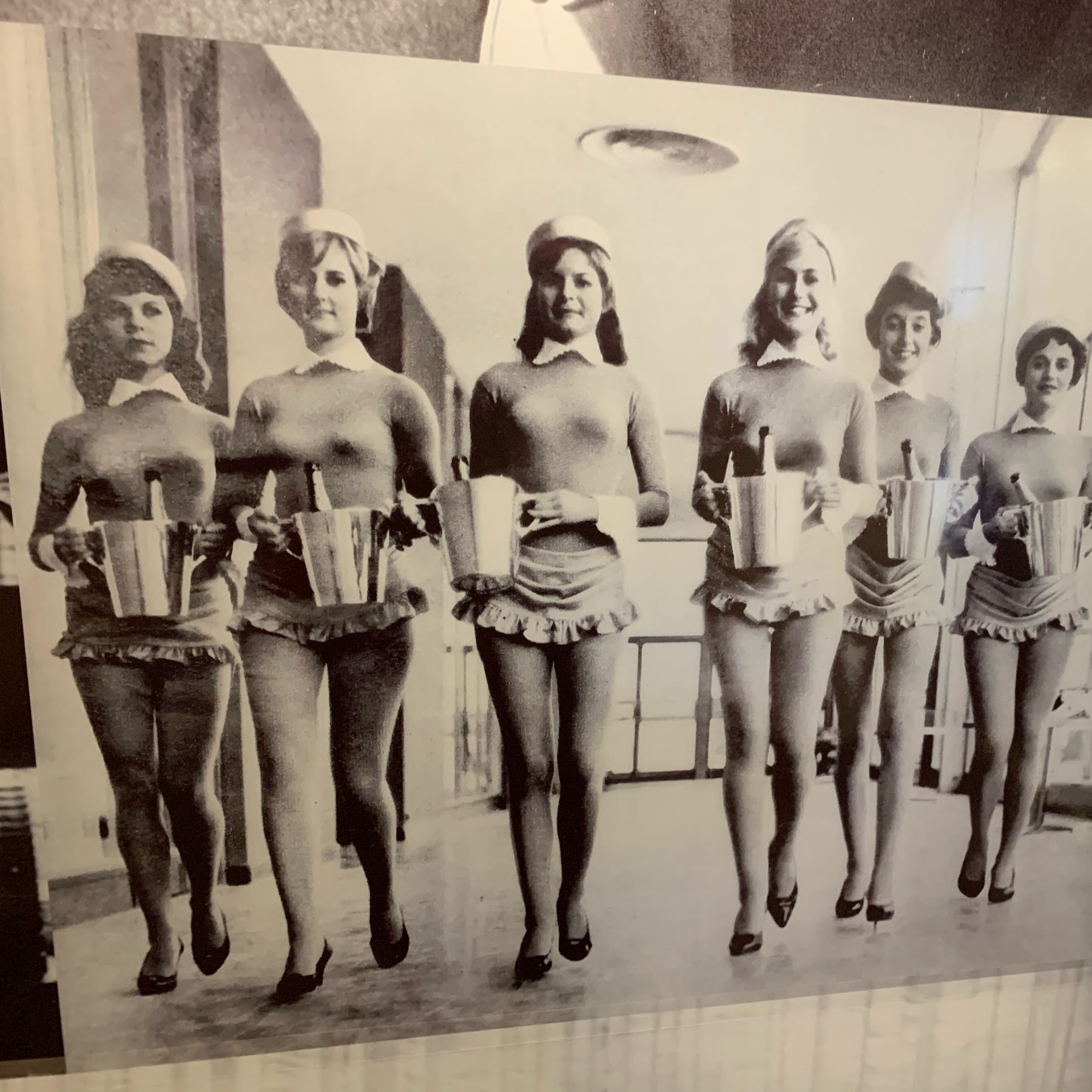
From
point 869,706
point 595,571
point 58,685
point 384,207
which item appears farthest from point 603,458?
point 58,685

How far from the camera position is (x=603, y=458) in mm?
779

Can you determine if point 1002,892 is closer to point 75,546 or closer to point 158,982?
point 158,982

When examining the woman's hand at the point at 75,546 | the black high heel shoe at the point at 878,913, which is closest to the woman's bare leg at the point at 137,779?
the woman's hand at the point at 75,546

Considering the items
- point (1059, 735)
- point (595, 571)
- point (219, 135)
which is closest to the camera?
point (219, 135)

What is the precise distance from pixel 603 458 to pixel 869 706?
421 mm

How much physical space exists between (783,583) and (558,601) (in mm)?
247

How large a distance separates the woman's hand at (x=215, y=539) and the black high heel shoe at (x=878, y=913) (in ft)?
2.70

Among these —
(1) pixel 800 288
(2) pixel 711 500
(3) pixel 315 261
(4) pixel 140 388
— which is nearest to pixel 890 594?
(2) pixel 711 500

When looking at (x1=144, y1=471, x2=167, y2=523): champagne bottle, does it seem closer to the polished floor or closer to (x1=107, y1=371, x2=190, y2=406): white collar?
(x1=107, y1=371, x2=190, y2=406): white collar

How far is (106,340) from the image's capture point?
699 millimetres

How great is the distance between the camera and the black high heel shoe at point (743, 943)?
0.87 m

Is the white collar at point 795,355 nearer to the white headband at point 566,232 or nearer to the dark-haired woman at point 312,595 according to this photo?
the white headband at point 566,232

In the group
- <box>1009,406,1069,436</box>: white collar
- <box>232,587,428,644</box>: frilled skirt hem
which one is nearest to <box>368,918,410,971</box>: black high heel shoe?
<box>232,587,428,644</box>: frilled skirt hem

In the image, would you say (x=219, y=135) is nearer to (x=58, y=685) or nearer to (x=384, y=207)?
(x=384, y=207)
